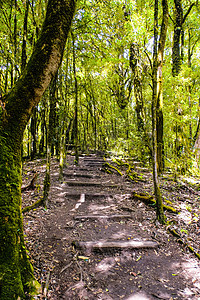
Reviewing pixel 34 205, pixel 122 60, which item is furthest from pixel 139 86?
pixel 34 205

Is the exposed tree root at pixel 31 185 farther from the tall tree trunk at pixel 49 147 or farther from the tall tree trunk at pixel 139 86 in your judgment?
the tall tree trunk at pixel 139 86

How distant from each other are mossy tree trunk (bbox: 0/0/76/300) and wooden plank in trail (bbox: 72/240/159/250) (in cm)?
138

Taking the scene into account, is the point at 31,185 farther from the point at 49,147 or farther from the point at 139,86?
the point at 139,86

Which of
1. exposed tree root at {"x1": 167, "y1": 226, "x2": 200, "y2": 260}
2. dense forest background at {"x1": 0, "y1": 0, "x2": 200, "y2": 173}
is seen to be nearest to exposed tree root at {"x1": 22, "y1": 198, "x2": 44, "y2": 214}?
dense forest background at {"x1": 0, "y1": 0, "x2": 200, "y2": 173}

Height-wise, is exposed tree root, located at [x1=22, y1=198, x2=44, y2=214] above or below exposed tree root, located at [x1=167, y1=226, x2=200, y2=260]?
above

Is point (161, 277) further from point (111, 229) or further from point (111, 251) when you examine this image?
point (111, 229)

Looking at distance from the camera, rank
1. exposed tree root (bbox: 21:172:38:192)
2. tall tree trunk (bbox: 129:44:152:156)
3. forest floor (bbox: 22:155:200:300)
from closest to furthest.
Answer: forest floor (bbox: 22:155:200:300) < exposed tree root (bbox: 21:172:38:192) < tall tree trunk (bbox: 129:44:152:156)

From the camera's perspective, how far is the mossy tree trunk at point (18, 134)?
1.97m

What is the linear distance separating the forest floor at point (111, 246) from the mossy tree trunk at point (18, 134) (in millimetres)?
634

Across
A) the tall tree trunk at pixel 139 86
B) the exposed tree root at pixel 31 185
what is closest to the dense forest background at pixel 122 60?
the tall tree trunk at pixel 139 86

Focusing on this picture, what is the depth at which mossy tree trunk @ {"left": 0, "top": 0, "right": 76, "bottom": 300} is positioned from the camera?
1.97m

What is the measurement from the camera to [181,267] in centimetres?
331

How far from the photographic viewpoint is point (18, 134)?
223cm

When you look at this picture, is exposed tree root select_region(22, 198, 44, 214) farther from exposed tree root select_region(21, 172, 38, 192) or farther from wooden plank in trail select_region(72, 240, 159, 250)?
wooden plank in trail select_region(72, 240, 159, 250)
